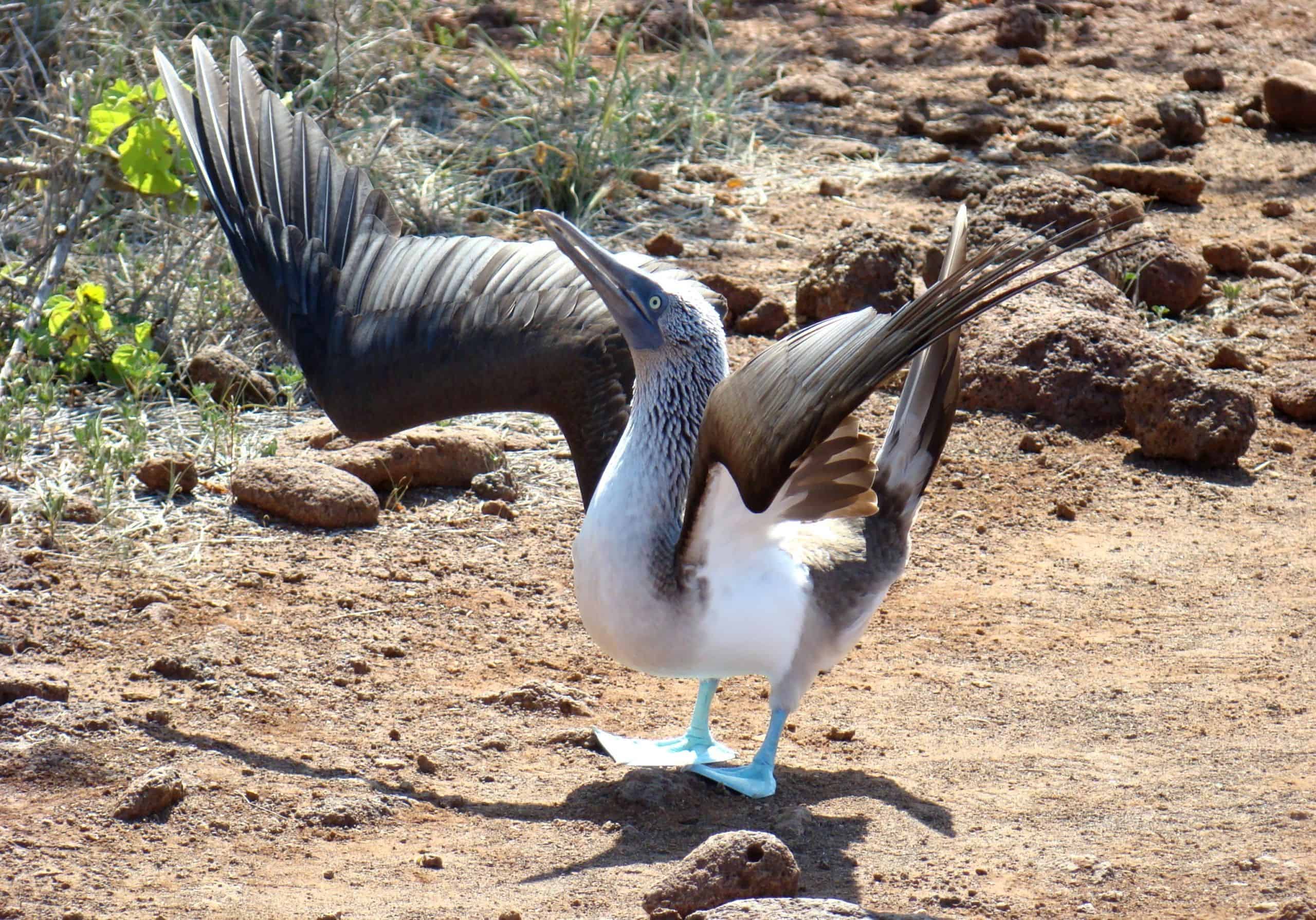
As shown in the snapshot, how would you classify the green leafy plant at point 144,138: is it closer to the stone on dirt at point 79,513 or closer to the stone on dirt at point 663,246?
the stone on dirt at point 79,513

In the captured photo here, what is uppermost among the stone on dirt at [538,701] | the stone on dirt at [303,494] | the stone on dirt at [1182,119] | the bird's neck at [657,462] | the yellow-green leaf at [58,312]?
the stone on dirt at [1182,119]

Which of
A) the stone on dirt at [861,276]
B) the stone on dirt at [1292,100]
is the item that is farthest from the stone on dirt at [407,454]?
the stone on dirt at [1292,100]

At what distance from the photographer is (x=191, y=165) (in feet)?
19.4

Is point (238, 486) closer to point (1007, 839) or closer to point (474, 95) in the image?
point (1007, 839)

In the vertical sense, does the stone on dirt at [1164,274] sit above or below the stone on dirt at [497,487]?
above

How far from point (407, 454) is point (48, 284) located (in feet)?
4.93

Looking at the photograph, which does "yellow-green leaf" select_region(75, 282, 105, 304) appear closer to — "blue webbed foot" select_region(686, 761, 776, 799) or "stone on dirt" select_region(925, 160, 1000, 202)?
"blue webbed foot" select_region(686, 761, 776, 799)

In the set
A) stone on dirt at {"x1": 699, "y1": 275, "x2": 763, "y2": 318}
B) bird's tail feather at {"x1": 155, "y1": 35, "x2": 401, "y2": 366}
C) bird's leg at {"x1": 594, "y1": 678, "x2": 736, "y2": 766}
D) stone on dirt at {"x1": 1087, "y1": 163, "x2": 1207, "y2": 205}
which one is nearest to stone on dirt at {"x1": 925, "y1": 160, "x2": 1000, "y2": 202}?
stone on dirt at {"x1": 1087, "y1": 163, "x2": 1207, "y2": 205}

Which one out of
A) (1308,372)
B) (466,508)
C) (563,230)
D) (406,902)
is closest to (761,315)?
(466,508)

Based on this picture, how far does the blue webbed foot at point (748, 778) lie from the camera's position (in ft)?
13.2

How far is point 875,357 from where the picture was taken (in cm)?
324

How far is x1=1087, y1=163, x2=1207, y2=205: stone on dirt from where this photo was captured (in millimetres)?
8695

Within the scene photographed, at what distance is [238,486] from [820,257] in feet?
9.25

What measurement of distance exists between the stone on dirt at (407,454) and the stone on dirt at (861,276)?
5.43ft
